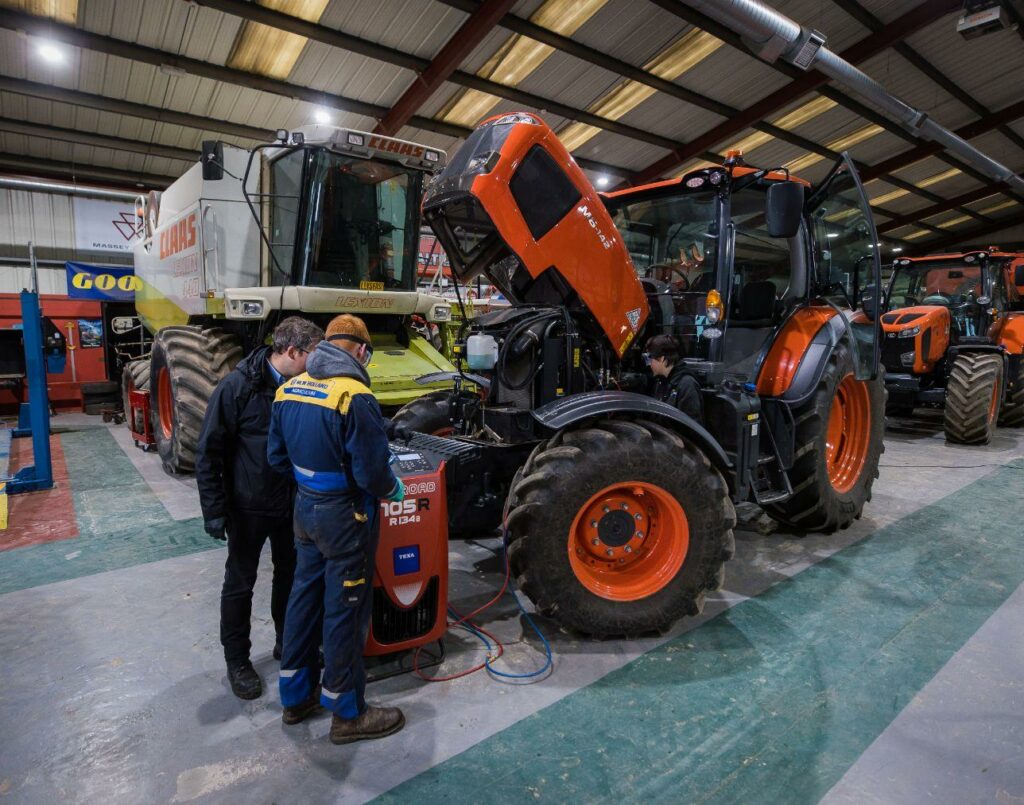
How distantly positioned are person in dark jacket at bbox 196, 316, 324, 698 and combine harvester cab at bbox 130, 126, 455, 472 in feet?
9.08

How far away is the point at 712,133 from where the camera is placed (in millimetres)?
12227

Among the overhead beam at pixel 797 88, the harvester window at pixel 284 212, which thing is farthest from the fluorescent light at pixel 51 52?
the overhead beam at pixel 797 88

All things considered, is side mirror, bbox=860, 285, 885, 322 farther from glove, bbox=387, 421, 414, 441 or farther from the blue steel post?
the blue steel post

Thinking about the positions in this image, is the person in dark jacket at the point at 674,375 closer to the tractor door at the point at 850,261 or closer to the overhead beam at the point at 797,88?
the tractor door at the point at 850,261

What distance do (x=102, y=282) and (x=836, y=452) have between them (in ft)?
37.2

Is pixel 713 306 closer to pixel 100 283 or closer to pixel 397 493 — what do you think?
pixel 397 493

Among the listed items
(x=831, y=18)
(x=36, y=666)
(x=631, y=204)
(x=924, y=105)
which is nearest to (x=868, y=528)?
(x=631, y=204)

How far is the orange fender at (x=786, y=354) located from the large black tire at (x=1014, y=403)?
22.5 ft

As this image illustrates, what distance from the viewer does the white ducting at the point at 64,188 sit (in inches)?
454

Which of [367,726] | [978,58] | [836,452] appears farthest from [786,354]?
[978,58]

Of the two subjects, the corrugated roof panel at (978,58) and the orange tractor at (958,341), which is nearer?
the orange tractor at (958,341)

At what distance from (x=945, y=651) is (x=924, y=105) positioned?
1412 cm

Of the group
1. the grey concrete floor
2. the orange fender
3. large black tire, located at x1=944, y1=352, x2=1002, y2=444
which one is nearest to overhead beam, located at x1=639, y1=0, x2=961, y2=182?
large black tire, located at x1=944, y1=352, x2=1002, y2=444

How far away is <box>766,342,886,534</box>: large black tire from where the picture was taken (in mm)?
3896
